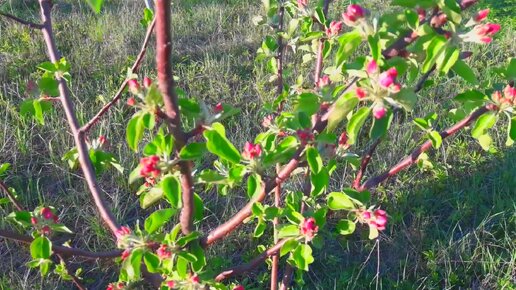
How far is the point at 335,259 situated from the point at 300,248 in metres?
1.10

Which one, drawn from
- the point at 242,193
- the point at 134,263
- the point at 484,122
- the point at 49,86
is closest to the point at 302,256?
the point at 134,263

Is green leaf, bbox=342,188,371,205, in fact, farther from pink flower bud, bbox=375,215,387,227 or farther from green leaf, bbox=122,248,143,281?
green leaf, bbox=122,248,143,281

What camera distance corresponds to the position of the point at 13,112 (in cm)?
308

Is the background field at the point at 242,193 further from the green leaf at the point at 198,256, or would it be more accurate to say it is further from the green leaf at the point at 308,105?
the green leaf at the point at 308,105

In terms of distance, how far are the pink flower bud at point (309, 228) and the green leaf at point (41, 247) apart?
60cm

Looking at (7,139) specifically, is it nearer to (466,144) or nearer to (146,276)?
(146,276)

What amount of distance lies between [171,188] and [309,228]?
35cm

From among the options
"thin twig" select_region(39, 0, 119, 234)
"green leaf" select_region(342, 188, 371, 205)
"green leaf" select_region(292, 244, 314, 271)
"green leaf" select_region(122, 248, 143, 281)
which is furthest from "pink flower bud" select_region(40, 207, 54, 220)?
"green leaf" select_region(342, 188, 371, 205)

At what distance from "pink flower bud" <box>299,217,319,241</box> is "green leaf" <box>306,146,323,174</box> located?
16 centimetres

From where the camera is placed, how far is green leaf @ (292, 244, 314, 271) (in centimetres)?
134

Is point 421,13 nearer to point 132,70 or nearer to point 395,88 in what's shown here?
point 395,88

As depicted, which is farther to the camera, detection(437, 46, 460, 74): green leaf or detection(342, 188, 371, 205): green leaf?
detection(342, 188, 371, 205): green leaf

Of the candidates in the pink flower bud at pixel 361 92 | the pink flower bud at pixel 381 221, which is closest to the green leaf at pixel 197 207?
the pink flower bud at pixel 381 221

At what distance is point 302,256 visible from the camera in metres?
1.35
